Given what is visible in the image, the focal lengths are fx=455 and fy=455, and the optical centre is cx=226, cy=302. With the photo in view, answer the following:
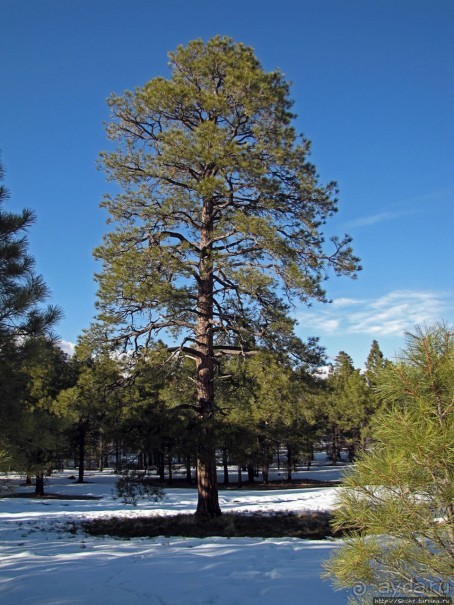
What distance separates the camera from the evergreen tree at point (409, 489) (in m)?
2.40

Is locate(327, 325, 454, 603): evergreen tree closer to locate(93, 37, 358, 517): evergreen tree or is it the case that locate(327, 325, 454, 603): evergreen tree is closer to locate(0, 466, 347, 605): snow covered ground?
locate(0, 466, 347, 605): snow covered ground

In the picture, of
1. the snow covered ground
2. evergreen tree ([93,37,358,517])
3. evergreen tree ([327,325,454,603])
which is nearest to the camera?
evergreen tree ([327,325,454,603])

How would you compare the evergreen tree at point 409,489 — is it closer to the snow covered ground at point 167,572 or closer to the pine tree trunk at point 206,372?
the snow covered ground at point 167,572

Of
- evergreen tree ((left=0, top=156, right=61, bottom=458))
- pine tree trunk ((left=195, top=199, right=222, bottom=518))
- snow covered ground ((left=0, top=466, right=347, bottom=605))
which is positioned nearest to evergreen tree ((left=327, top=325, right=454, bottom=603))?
snow covered ground ((left=0, top=466, right=347, bottom=605))

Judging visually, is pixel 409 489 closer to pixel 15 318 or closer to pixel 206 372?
pixel 15 318

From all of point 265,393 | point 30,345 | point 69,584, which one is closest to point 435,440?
point 69,584

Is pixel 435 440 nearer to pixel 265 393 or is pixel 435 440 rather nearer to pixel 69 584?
pixel 69 584

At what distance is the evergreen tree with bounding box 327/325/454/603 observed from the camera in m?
2.40

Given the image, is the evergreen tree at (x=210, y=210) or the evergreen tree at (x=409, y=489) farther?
the evergreen tree at (x=210, y=210)

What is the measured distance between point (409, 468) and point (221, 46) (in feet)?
39.5

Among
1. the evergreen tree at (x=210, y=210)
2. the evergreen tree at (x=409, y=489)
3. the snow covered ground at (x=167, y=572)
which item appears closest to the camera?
the evergreen tree at (x=409, y=489)

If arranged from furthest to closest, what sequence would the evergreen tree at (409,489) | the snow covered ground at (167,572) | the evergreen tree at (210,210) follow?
the evergreen tree at (210,210) → the snow covered ground at (167,572) → the evergreen tree at (409,489)

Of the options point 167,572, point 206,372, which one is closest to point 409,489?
point 167,572

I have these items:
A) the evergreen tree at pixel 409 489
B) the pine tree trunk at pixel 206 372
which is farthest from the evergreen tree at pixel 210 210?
the evergreen tree at pixel 409 489
